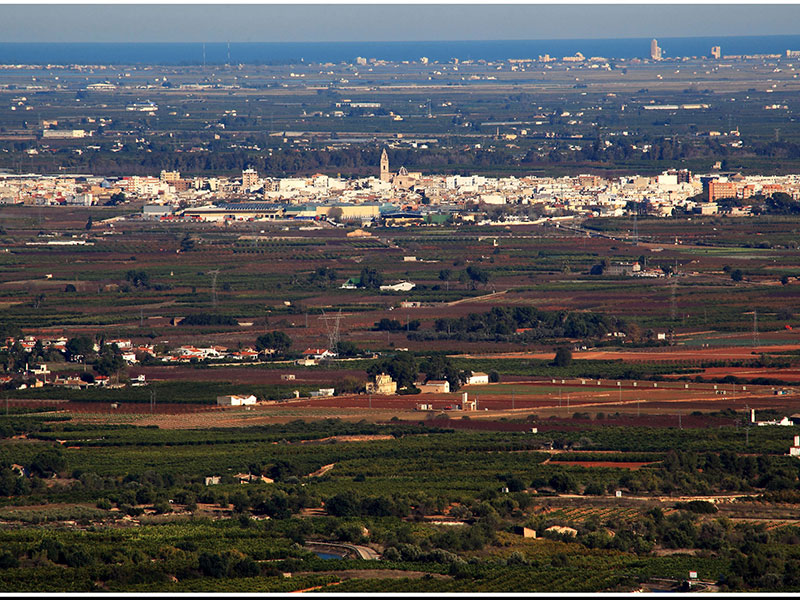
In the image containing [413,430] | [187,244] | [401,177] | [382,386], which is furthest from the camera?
[401,177]

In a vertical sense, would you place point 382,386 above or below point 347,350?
above

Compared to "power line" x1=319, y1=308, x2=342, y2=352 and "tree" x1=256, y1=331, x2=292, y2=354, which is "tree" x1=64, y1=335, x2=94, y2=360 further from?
"power line" x1=319, y1=308, x2=342, y2=352

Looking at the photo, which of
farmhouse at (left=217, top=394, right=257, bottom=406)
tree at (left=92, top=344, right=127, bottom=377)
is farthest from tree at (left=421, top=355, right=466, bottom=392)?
tree at (left=92, top=344, right=127, bottom=377)

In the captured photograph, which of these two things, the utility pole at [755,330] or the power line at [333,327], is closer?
the power line at [333,327]

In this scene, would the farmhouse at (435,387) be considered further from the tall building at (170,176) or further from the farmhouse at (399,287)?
the tall building at (170,176)

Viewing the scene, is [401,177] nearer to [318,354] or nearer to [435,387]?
[318,354]

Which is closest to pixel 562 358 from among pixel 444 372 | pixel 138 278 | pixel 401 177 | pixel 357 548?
pixel 444 372

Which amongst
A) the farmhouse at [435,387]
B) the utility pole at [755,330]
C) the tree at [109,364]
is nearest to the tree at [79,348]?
the tree at [109,364]

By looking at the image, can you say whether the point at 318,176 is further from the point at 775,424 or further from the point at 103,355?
the point at 775,424
